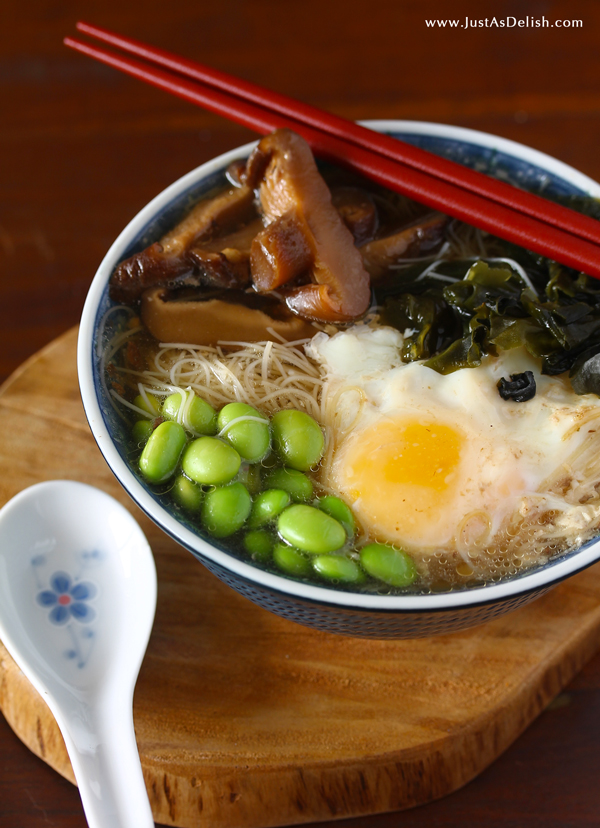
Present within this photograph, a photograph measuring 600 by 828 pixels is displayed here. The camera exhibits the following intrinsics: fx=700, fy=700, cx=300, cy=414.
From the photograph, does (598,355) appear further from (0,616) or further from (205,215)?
(0,616)

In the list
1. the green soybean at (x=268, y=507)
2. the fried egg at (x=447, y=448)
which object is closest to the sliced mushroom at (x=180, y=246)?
the fried egg at (x=447, y=448)

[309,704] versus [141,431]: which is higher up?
[141,431]

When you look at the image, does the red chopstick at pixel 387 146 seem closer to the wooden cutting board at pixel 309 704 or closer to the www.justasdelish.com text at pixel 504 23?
the wooden cutting board at pixel 309 704

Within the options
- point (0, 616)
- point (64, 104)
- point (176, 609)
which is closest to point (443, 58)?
point (64, 104)

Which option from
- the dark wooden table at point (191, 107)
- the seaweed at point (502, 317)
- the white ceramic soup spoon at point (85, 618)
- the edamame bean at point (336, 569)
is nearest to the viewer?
the edamame bean at point (336, 569)

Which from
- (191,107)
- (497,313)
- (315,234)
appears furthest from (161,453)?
(191,107)

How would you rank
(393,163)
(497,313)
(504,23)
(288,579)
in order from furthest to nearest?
(504,23)
(393,163)
(497,313)
(288,579)

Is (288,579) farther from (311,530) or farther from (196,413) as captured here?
(196,413)
